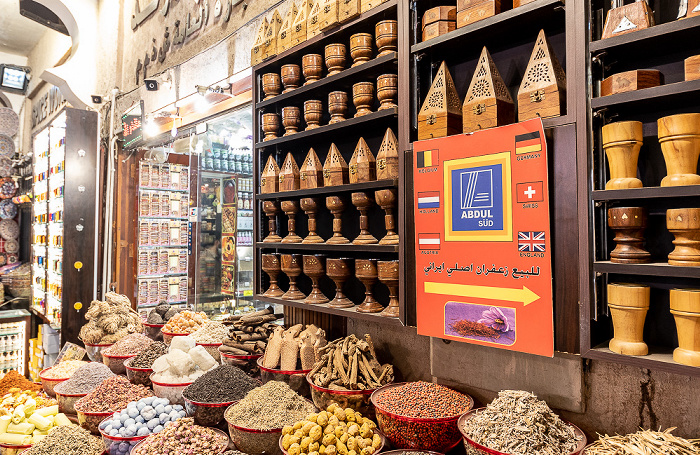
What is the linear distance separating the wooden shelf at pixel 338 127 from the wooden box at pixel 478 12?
0.46 meters

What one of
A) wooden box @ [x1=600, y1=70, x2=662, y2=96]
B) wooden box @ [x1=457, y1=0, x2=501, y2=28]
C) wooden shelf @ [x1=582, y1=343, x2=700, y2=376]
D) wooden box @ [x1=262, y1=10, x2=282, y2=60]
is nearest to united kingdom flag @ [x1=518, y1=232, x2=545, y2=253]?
wooden shelf @ [x1=582, y1=343, x2=700, y2=376]

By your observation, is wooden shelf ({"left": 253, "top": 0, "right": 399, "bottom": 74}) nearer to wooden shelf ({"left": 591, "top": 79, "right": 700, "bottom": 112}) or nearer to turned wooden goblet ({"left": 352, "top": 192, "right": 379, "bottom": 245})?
turned wooden goblet ({"left": 352, "top": 192, "right": 379, "bottom": 245})

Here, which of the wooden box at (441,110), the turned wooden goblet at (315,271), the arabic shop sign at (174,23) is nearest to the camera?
the wooden box at (441,110)

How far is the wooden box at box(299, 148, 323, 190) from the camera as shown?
2.57 meters

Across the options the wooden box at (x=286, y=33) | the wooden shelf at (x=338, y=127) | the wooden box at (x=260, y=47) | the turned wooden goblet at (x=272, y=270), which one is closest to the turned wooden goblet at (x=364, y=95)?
the wooden shelf at (x=338, y=127)

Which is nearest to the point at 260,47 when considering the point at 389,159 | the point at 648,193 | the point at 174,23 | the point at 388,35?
the point at 388,35

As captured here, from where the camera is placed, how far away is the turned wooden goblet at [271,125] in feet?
9.35

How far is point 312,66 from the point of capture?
2578 mm

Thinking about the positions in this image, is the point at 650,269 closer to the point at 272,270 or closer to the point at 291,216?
the point at 291,216

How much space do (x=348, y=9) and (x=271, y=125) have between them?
836mm

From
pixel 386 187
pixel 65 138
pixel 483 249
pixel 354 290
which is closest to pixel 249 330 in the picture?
pixel 354 290

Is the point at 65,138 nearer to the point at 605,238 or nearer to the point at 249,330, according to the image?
the point at 249,330

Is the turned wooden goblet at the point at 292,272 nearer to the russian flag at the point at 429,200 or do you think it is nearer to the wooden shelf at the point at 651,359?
the russian flag at the point at 429,200

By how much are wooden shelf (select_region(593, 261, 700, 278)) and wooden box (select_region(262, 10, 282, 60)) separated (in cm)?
216
